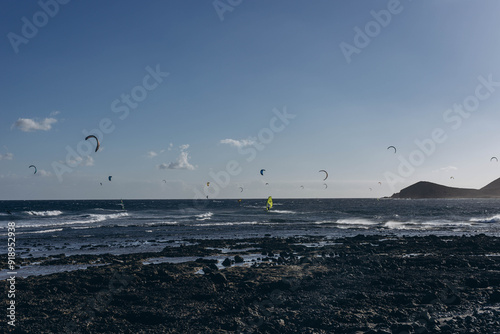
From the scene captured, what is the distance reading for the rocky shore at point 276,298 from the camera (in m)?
10.3

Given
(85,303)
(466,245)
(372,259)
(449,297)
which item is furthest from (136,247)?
(466,245)

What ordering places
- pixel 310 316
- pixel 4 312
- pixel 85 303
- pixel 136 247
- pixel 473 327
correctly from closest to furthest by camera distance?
1. pixel 473 327
2. pixel 310 316
3. pixel 4 312
4. pixel 85 303
5. pixel 136 247

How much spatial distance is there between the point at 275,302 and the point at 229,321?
7.87 feet

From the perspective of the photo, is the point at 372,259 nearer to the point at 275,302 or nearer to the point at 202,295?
the point at 275,302

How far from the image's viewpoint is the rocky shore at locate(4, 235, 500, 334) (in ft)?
33.8

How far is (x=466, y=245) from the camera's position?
88.8ft

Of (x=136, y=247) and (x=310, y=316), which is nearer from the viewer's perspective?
(x=310, y=316)

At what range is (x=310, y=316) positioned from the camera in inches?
429

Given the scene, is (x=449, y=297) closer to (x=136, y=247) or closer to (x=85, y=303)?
(x=85, y=303)

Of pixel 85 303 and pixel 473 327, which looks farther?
pixel 85 303

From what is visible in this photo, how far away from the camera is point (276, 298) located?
41.8 feet

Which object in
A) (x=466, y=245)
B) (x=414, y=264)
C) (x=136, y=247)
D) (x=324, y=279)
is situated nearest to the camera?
(x=324, y=279)

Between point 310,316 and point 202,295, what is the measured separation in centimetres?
443

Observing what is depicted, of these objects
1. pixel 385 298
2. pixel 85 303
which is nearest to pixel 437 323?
pixel 385 298
